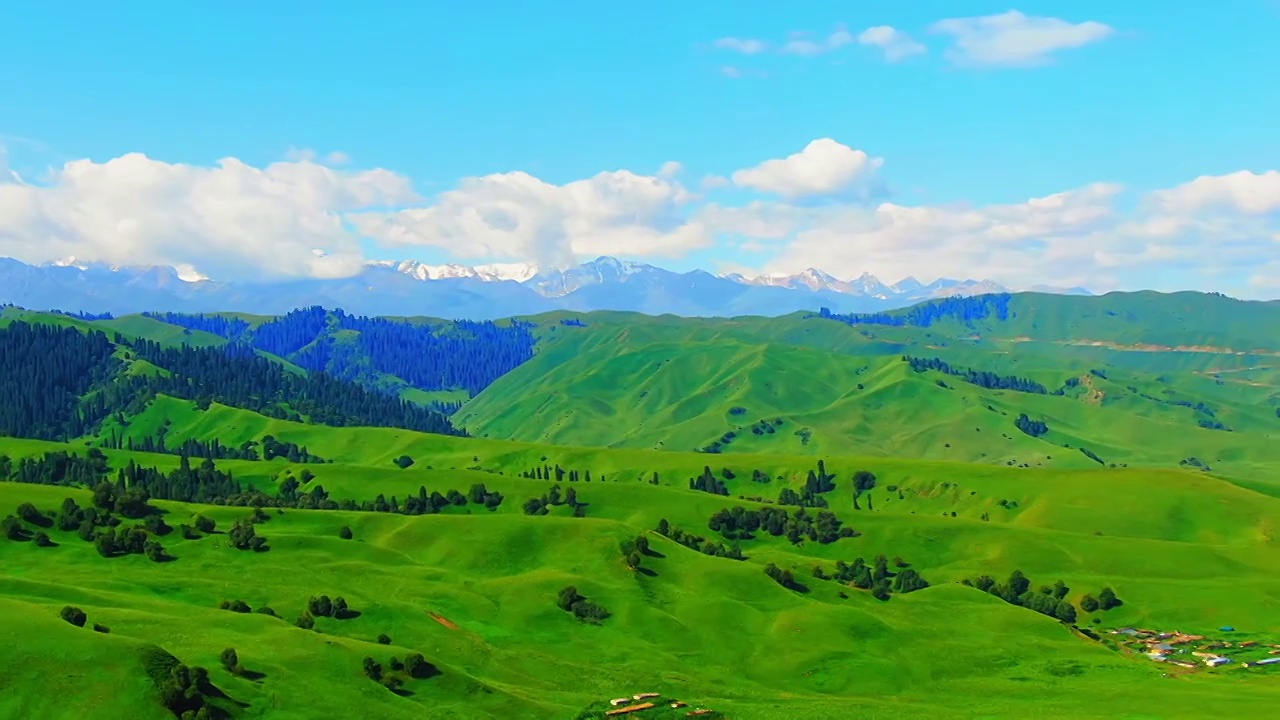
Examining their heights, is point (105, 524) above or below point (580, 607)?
above

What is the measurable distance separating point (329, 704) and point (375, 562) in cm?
7829

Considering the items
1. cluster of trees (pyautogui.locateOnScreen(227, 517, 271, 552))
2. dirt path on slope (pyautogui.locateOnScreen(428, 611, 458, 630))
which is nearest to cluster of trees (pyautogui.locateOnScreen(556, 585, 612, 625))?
dirt path on slope (pyautogui.locateOnScreen(428, 611, 458, 630))

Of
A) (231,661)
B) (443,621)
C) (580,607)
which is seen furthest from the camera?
(580,607)

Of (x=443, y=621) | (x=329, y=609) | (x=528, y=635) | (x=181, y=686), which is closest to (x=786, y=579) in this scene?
(x=528, y=635)

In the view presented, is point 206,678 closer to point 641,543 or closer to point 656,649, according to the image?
point 656,649

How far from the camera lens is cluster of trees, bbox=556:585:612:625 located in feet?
509

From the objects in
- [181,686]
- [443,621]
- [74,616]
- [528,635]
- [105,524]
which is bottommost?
[528,635]

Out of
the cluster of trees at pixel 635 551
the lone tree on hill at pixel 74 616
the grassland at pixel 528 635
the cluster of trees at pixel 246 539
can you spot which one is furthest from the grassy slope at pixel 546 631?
the cluster of trees at pixel 635 551

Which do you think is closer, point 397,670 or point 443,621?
point 397,670

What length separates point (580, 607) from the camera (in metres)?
156

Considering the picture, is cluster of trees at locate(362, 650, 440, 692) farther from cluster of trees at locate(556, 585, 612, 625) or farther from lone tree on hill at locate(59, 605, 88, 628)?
cluster of trees at locate(556, 585, 612, 625)

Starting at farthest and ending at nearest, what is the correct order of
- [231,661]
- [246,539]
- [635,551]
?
[635,551] → [246,539] → [231,661]

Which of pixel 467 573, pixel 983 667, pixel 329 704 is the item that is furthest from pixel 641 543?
pixel 329 704

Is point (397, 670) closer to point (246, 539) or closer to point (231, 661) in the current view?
point (231, 661)
